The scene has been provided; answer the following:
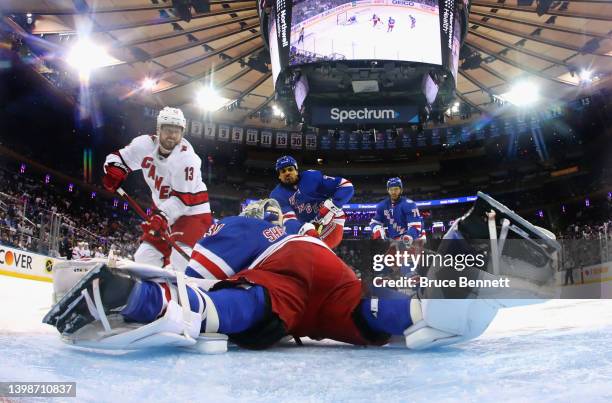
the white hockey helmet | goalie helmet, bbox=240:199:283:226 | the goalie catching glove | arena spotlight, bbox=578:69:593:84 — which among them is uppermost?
arena spotlight, bbox=578:69:593:84

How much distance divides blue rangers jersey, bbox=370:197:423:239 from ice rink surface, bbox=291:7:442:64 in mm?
3021

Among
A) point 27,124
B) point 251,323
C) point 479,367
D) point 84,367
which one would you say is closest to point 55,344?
point 84,367

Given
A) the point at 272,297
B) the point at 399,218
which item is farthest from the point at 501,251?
the point at 399,218

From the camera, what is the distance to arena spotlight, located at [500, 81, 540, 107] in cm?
1243

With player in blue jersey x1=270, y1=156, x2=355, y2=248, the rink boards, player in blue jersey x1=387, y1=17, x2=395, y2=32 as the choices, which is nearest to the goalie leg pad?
player in blue jersey x1=270, y1=156, x2=355, y2=248

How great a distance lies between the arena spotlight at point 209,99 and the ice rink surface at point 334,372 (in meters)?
11.2

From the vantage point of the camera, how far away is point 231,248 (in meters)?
1.80

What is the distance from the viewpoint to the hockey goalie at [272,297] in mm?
1291

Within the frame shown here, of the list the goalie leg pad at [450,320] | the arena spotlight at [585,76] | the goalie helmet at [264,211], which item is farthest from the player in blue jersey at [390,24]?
the goalie leg pad at [450,320]

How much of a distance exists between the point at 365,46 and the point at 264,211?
21.4 feet

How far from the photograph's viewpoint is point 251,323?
1.60m

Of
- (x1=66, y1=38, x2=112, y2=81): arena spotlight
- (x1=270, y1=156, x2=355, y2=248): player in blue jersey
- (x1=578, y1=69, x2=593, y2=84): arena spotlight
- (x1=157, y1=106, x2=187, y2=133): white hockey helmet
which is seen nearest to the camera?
(x1=157, y1=106, x2=187, y2=133): white hockey helmet

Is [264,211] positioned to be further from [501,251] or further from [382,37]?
[382,37]

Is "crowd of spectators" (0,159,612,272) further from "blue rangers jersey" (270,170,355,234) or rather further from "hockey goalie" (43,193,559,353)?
"blue rangers jersey" (270,170,355,234)
